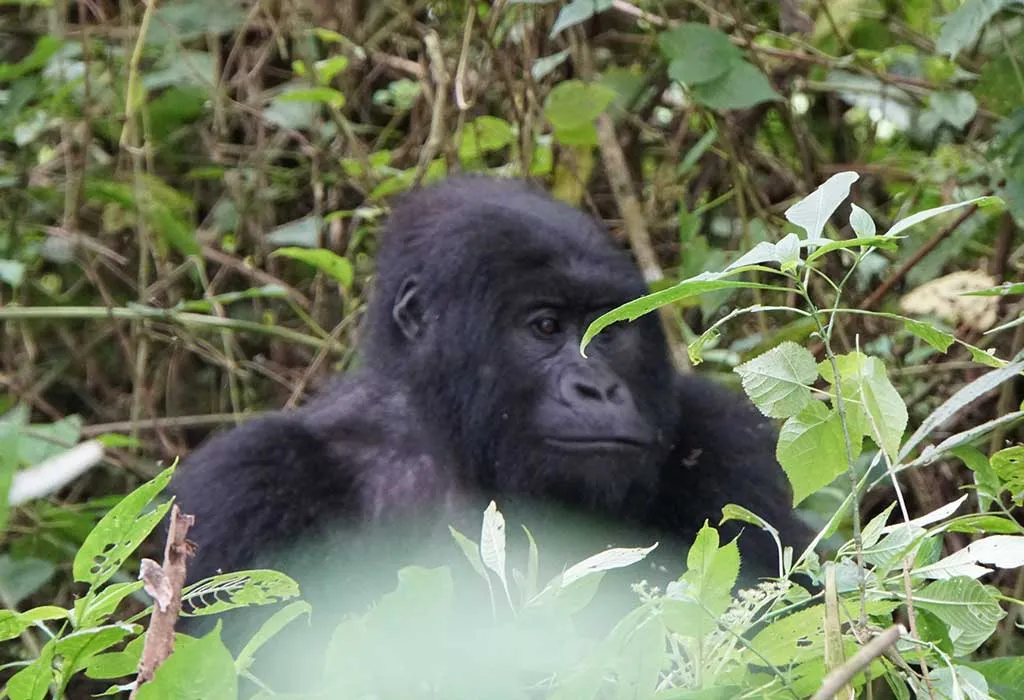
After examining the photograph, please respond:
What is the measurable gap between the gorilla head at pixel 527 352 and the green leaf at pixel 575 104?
529 millimetres

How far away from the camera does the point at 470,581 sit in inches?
98.4

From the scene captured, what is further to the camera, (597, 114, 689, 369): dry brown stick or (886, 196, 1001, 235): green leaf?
(597, 114, 689, 369): dry brown stick

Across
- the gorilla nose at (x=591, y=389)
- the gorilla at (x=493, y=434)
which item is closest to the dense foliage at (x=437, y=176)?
the gorilla at (x=493, y=434)

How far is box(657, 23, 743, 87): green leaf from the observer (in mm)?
3102

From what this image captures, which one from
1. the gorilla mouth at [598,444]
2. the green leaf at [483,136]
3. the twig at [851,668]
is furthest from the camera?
the green leaf at [483,136]

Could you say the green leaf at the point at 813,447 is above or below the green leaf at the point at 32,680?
above

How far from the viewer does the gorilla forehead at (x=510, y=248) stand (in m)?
2.69

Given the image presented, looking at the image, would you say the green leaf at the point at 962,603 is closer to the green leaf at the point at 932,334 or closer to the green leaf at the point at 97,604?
Answer: the green leaf at the point at 932,334

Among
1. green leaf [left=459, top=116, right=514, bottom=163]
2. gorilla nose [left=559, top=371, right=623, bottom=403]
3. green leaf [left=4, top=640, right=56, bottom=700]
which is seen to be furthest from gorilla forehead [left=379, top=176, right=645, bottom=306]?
green leaf [left=4, top=640, right=56, bottom=700]

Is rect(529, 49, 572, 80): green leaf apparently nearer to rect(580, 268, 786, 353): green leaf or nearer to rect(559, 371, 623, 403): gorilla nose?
rect(559, 371, 623, 403): gorilla nose

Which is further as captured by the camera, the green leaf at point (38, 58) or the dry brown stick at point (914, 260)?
the green leaf at point (38, 58)

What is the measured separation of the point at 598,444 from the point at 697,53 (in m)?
1.16

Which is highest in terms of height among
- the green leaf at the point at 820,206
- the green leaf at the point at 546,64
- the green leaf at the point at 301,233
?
the green leaf at the point at 820,206

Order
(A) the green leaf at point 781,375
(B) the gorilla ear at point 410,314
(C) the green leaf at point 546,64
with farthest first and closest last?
(C) the green leaf at point 546,64
(B) the gorilla ear at point 410,314
(A) the green leaf at point 781,375
